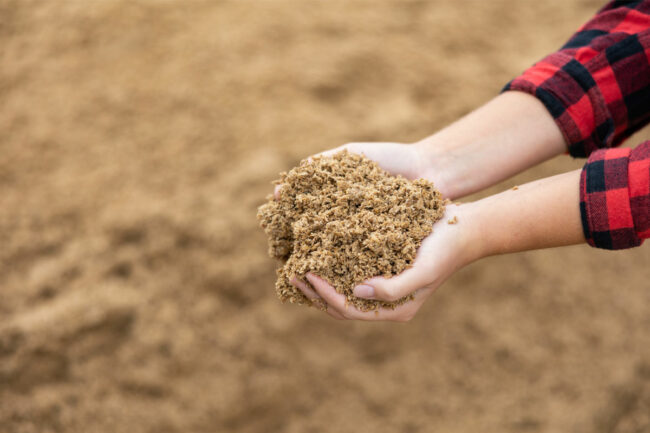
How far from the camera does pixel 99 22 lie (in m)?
2.68

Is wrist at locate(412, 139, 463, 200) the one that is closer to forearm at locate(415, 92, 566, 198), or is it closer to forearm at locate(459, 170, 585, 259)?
forearm at locate(415, 92, 566, 198)

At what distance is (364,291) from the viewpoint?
3.73 ft

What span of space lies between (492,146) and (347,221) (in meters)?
0.54

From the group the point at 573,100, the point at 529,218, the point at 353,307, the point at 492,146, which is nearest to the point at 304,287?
the point at 353,307

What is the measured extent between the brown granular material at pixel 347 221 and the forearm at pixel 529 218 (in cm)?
12

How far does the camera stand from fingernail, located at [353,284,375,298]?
113cm

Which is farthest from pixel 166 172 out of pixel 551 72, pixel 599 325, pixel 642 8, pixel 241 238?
pixel 599 325

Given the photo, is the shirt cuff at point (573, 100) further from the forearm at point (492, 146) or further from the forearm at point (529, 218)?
the forearm at point (529, 218)

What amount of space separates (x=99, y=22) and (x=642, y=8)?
265 cm

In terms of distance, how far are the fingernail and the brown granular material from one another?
0.07 feet

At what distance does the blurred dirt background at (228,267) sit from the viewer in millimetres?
1974

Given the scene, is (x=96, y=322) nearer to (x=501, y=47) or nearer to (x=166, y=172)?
(x=166, y=172)

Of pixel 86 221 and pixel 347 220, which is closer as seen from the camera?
pixel 347 220

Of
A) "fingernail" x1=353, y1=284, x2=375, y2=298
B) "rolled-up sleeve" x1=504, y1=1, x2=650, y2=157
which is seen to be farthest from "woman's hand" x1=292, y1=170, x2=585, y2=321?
"rolled-up sleeve" x1=504, y1=1, x2=650, y2=157
